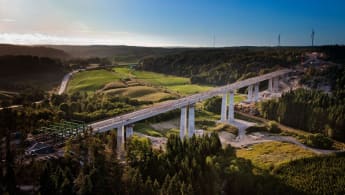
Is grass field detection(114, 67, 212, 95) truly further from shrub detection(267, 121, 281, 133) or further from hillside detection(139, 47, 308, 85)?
shrub detection(267, 121, 281, 133)

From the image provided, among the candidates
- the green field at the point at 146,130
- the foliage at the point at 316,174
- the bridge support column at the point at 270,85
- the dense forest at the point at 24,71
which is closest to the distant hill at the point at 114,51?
the dense forest at the point at 24,71

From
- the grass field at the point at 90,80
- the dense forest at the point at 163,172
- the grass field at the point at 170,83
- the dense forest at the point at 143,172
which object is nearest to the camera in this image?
the dense forest at the point at 143,172

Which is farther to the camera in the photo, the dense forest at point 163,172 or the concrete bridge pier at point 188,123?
the concrete bridge pier at point 188,123

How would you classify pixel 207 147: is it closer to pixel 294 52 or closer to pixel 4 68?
pixel 4 68

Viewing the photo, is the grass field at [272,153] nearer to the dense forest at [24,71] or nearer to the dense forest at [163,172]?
the dense forest at [163,172]

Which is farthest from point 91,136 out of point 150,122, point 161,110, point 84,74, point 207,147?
point 84,74

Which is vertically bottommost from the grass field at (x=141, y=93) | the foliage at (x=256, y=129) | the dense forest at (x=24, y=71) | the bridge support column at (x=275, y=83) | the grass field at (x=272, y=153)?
the grass field at (x=272, y=153)

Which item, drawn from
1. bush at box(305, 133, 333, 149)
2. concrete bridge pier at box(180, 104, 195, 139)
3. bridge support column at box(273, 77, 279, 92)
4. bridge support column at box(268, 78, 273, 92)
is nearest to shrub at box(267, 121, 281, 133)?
bush at box(305, 133, 333, 149)

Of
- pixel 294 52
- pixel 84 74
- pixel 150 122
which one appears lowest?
pixel 150 122
